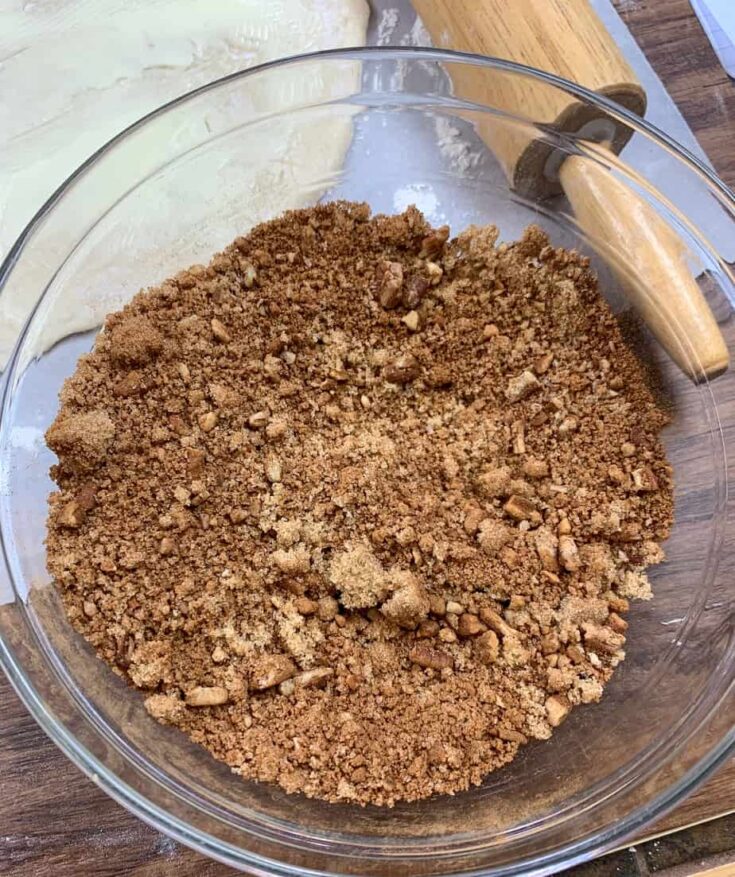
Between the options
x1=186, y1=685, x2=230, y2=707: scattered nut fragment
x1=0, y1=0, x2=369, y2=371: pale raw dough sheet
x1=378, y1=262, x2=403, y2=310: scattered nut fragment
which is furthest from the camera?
x1=0, y1=0, x2=369, y2=371: pale raw dough sheet

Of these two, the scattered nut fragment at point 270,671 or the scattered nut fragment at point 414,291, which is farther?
the scattered nut fragment at point 414,291

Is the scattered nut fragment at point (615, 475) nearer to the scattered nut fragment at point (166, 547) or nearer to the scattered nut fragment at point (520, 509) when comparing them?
the scattered nut fragment at point (520, 509)

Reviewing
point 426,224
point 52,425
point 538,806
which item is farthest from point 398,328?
point 538,806

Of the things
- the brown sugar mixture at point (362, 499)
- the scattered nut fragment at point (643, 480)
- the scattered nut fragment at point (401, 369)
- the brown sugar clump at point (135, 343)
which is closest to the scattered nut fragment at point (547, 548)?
the brown sugar mixture at point (362, 499)

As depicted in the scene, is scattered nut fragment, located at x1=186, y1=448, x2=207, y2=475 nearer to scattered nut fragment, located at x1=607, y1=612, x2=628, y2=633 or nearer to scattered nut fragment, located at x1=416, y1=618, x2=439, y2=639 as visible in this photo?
scattered nut fragment, located at x1=416, y1=618, x2=439, y2=639

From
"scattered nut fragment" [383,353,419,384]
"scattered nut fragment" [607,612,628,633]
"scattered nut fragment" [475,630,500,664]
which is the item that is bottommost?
"scattered nut fragment" [607,612,628,633]

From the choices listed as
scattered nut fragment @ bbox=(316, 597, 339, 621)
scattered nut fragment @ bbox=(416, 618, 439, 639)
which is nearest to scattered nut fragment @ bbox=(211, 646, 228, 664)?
scattered nut fragment @ bbox=(316, 597, 339, 621)

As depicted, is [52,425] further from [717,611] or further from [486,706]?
[717,611]
